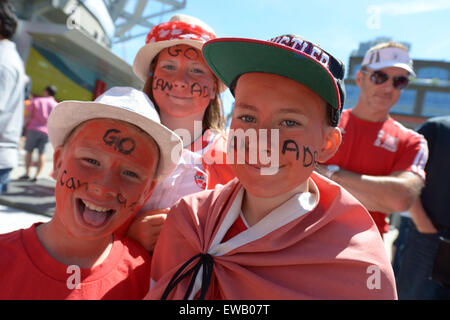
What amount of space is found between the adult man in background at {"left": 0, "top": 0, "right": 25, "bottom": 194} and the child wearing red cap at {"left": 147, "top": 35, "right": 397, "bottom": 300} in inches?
73.6

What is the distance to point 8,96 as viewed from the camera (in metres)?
2.40

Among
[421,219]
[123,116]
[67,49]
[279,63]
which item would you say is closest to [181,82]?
[123,116]

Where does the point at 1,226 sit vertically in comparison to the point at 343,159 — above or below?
below

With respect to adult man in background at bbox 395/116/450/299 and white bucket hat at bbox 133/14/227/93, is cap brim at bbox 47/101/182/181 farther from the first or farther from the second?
adult man in background at bbox 395/116/450/299

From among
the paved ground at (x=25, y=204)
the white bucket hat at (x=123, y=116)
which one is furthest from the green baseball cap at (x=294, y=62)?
the paved ground at (x=25, y=204)

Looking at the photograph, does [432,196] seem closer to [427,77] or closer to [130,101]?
[130,101]

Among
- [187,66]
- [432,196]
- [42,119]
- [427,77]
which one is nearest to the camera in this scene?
[187,66]

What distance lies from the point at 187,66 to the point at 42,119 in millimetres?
5333

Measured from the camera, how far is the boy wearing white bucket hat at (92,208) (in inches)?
49.9

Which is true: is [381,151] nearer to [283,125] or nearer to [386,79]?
[386,79]

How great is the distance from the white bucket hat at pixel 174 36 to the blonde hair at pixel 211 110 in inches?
2.3

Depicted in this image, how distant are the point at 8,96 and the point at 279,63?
2.19 metres
